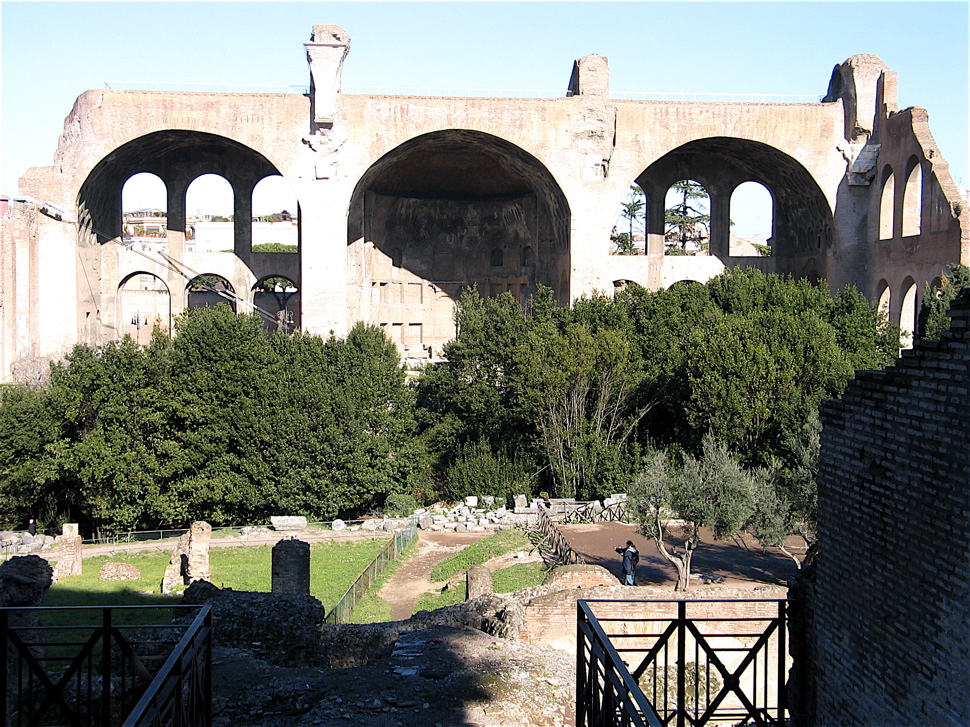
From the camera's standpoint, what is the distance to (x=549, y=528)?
18359mm

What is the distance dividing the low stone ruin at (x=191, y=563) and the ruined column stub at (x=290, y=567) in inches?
87.8

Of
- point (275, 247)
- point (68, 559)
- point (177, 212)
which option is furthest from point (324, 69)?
point (275, 247)

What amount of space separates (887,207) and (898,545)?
883 inches

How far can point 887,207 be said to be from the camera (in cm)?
2550

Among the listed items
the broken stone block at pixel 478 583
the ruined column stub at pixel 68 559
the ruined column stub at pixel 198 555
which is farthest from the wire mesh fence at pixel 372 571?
the ruined column stub at pixel 68 559

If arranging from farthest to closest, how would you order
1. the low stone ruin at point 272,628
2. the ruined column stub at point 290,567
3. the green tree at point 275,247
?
the green tree at point 275,247 → the ruined column stub at point 290,567 → the low stone ruin at point 272,628

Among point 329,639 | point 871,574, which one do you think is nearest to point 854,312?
point 329,639

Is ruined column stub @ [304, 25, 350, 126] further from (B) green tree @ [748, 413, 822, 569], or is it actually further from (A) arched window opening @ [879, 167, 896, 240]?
(B) green tree @ [748, 413, 822, 569]

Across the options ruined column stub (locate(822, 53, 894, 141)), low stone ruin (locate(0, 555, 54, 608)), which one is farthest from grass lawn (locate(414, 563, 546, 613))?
ruined column stub (locate(822, 53, 894, 141))

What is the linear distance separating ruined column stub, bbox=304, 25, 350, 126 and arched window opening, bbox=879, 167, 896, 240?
47.9ft

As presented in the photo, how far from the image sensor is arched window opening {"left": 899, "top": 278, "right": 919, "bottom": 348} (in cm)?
2416

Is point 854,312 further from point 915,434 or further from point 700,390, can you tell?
point 915,434

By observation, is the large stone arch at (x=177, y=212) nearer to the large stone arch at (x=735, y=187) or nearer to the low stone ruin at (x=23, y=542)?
the low stone ruin at (x=23, y=542)

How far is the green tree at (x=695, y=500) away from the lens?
47.8ft
